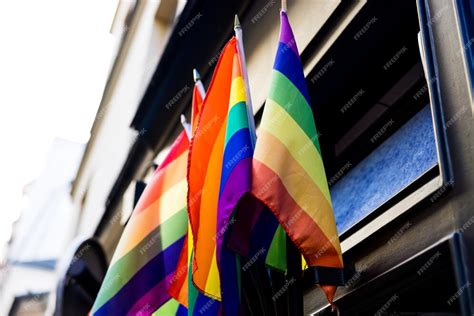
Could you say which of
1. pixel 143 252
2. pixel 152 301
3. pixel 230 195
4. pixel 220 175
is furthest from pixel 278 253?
pixel 143 252

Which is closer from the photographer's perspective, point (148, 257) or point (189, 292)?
point (189, 292)

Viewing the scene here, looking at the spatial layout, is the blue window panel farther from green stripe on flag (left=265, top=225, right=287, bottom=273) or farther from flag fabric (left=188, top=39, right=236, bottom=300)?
flag fabric (left=188, top=39, right=236, bottom=300)

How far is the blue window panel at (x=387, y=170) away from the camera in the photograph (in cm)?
392

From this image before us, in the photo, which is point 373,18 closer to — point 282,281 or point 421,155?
point 421,155

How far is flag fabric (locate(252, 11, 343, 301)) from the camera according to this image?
3.11 m

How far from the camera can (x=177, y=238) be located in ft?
15.0

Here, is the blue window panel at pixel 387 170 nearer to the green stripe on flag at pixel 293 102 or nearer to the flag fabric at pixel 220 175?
the green stripe on flag at pixel 293 102

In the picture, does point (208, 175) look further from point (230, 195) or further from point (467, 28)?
point (467, 28)

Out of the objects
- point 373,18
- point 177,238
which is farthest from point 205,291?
point 373,18

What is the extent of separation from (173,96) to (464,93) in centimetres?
585

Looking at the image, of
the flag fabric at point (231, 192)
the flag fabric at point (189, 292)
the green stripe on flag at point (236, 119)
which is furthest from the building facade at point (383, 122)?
the green stripe on flag at point (236, 119)

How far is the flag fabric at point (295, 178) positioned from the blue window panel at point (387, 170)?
59 cm

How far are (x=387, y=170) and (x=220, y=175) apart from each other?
1.25 metres

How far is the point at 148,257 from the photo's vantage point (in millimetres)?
4598
